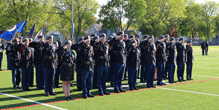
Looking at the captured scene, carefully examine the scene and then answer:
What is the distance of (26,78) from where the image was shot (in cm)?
972

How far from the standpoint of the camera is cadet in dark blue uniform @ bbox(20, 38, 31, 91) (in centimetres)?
955

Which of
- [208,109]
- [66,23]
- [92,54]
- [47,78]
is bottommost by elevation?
[208,109]

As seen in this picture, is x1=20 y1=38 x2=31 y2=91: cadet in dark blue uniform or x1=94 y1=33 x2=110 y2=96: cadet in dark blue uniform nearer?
x1=94 y1=33 x2=110 y2=96: cadet in dark blue uniform

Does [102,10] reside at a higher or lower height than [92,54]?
higher

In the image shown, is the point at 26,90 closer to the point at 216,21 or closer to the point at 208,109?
the point at 208,109

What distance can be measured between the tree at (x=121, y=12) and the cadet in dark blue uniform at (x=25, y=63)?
5179 cm

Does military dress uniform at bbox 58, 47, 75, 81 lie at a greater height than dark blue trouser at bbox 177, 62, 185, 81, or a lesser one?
greater

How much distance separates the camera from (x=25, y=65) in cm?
955

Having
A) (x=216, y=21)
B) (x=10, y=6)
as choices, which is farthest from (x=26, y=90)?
(x=216, y=21)

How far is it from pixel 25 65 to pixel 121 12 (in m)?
54.3

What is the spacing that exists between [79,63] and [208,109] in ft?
12.6

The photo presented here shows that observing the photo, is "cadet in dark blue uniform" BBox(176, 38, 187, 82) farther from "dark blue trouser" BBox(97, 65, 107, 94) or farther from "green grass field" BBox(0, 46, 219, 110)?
"dark blue trouser" BBox(97, 65, 107, 94)

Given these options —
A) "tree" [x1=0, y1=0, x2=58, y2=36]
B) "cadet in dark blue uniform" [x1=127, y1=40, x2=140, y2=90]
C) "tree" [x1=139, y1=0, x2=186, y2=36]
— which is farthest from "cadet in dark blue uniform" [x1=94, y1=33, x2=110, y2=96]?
"tree" [x1=139, y1=0, x2=186, y2=36]

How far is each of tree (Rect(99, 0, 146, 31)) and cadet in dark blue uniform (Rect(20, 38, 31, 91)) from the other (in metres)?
51.8
